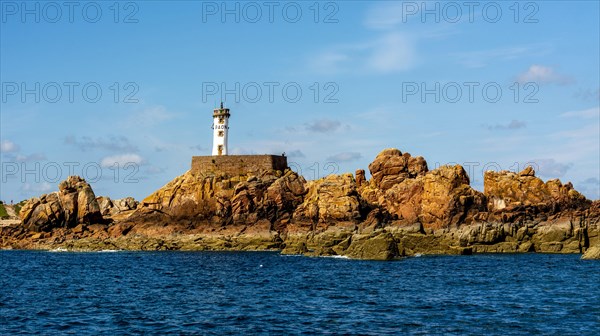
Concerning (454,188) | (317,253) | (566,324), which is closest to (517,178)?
(454,188)

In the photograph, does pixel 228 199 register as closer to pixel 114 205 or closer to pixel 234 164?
pixel 234 164

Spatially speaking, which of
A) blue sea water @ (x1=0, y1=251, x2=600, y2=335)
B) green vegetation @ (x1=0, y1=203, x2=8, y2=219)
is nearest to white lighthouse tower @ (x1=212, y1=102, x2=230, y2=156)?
blue sea water @ (x1=0, y1=251, x2=600, y2=335)

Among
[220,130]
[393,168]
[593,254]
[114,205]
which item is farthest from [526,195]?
[114,205]

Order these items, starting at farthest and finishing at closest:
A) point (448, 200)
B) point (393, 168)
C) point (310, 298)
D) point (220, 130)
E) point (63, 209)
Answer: point (220, 130) < point (63, 209) < point (393, 168) < point (448, 200) < point (310, 298)

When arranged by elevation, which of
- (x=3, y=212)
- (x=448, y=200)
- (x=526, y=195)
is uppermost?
(x=526, y=195)

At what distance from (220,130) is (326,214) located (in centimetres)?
3600

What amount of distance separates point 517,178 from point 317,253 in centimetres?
3503

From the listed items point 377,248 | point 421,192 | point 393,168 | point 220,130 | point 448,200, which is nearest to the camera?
point 377,248

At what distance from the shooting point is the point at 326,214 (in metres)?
96.3

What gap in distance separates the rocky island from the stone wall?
205 millimetres

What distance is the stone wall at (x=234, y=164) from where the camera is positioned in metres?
115

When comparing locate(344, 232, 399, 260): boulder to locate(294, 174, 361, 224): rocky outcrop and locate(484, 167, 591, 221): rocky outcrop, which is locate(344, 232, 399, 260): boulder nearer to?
locate(294, 174, 361, 224): rocky outcrop

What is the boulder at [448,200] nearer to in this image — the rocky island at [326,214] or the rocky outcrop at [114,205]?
the rocky island at [326,214]

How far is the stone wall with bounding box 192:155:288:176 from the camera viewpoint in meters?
115
